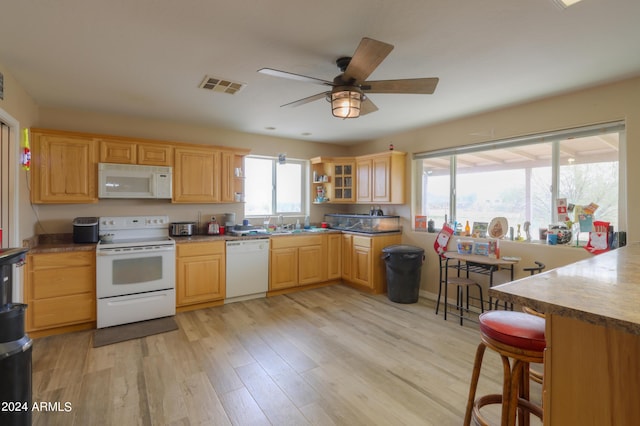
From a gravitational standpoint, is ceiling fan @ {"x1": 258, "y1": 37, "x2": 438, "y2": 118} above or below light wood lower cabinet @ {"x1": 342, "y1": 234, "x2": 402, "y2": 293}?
above

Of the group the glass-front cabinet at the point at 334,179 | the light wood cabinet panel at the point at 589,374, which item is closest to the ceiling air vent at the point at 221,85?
the glass-front cabinet at the point at 334,179

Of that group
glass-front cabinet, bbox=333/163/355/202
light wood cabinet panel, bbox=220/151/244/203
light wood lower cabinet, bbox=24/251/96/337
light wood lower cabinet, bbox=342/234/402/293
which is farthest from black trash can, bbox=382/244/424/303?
light wood lower cabinet, bbox=24/251/96/337

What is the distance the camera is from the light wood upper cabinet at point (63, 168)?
325cm

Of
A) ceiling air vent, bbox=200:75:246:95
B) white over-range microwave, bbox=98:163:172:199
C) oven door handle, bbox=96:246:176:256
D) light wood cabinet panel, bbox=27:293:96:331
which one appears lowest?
light wood cabinet panel, bbox=27:293:96:331

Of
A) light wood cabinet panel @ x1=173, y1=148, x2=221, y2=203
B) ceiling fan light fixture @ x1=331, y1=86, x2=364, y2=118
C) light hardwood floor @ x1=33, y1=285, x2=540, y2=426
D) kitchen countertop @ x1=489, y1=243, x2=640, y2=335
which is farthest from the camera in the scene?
light wood cabinet panel @ x1=173, y1=148, x2=221, y2=203

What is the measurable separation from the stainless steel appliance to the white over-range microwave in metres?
0.39

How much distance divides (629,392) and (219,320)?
339cm

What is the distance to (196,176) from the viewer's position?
4105mm

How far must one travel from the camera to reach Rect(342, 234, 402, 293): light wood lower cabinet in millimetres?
4461

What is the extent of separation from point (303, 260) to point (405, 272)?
59.7 inches

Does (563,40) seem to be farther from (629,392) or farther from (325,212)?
(325,212)

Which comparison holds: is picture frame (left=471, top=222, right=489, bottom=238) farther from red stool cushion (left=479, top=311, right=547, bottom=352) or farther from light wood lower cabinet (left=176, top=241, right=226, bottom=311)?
light wood lower cabinet (left=176, top=241, right=226, bottom=311)

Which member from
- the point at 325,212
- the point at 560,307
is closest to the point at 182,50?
the point at 560,307

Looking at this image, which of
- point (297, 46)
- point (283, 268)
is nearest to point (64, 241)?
point (283, 268)
